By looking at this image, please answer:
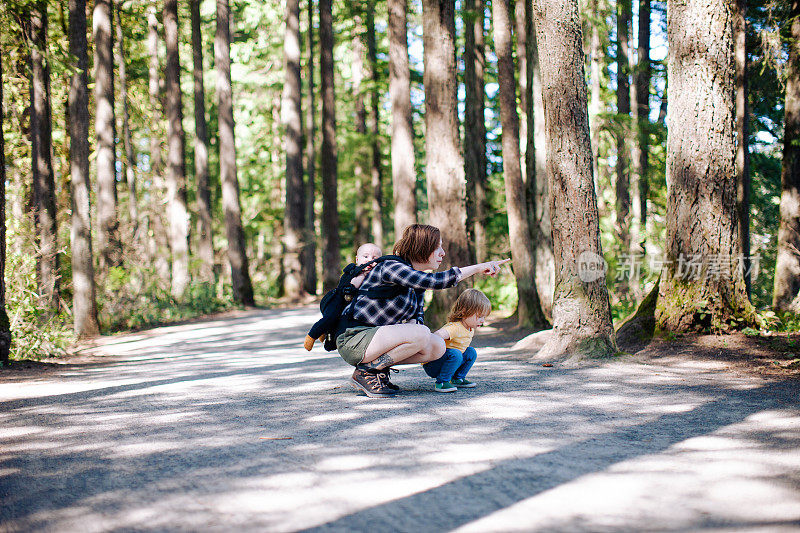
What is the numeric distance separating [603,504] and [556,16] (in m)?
7.02

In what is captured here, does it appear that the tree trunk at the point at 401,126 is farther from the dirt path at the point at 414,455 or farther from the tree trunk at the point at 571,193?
the dirt path at the point at 414,455

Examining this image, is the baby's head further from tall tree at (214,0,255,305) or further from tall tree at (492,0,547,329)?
tall tree at (214,0,255,305)

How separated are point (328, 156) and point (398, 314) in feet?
69.3

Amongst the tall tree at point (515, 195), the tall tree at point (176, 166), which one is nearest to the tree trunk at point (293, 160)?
the tall tree at point (176, 166)

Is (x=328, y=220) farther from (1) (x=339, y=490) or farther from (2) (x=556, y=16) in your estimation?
(1) (x=339, y=490)

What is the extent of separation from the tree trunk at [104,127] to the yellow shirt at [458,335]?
14463 millimetres

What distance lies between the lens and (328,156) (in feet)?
86.9

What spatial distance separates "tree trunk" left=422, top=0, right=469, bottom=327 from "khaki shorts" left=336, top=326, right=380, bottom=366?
7.35 m

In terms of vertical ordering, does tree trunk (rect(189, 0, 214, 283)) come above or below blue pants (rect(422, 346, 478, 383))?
above

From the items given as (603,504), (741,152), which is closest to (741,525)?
(603,504)

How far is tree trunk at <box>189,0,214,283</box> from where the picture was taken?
2618cm

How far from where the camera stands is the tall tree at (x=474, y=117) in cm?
1830

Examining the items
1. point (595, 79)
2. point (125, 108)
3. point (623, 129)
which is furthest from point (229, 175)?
point (623, 129)

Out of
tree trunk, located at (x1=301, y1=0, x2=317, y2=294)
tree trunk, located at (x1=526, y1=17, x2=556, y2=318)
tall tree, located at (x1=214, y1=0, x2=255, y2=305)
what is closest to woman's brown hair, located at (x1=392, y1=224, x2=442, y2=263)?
tree trunk, located at (x1=526, y1=17, x2=556, y2=318)
